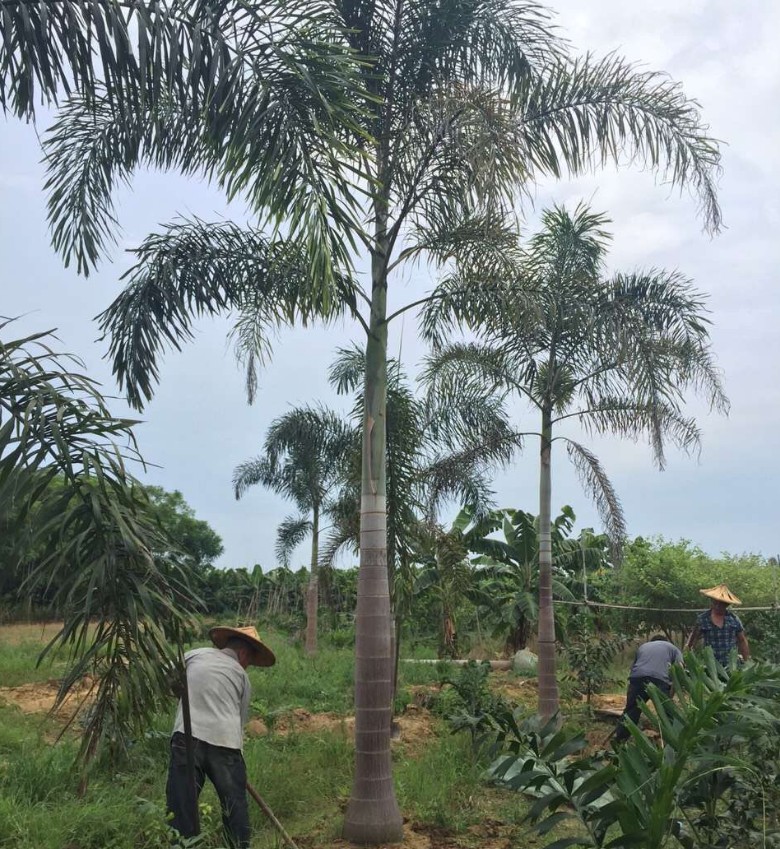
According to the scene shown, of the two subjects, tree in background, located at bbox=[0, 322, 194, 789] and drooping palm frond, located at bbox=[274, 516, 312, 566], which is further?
drooping palm frond, located at bbox=[274, 516, 312, 566]

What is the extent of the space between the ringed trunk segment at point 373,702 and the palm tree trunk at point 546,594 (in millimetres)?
4199

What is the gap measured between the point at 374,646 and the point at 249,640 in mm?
1888

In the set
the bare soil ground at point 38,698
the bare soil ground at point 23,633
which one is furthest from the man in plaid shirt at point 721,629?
the bare soil ground at point 23,633

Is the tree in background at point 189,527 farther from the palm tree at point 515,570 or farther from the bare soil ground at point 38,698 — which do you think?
the bare soil ground at point 38,698

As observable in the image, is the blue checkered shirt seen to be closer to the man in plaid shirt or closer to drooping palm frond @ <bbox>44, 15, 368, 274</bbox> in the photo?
the man in plaid shirt

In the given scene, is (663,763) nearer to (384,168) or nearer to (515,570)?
(384,168)

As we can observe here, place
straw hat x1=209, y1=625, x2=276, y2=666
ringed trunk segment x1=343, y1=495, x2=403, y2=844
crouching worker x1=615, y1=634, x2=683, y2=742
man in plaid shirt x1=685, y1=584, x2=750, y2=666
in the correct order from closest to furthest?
straw hat x1=209, y1=625, x2=276, y2=666 → ringed trunk segment x1=343, y1=495, x2=403, y2=844 → crouching worker x1=615, y1=634, x2=683, y2=742 → man in plaid shirt x1=685, y1=584, x2=750, y2=666

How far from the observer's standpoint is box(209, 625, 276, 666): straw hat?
20.5 feet

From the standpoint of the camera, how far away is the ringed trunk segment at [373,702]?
748 centimetres

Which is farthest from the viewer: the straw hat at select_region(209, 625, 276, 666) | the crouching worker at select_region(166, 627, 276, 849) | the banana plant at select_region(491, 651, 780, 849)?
the straw hat at select_region(209, 625, 276, 666)

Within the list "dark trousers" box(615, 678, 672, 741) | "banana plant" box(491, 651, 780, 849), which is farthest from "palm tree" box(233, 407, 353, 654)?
"banana plant" box(491, 651, 780, 849)

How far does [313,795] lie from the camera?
27.5 ft

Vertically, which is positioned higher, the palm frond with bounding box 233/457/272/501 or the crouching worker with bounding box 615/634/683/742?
the palm frond with bounding box 233/457/272/501

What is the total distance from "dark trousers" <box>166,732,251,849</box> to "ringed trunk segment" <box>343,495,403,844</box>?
177 centimetres
